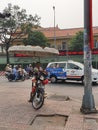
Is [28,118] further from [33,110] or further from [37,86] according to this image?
[37,86]

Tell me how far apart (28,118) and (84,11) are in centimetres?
379

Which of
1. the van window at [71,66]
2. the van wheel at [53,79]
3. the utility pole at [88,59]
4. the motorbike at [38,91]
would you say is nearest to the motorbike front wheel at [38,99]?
the motorbike at [38,91]

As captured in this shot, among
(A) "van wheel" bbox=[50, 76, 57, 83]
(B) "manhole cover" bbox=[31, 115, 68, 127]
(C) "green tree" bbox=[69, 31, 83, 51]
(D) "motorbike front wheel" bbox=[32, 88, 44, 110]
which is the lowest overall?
(A) "van wheel" bbox=[50, 76, 57, 83]

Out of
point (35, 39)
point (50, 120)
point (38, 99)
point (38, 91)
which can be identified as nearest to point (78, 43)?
point (35, 39)

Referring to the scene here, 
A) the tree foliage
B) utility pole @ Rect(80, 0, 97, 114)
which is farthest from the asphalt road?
the tree foliage

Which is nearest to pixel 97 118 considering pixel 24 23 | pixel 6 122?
pixel 6 122

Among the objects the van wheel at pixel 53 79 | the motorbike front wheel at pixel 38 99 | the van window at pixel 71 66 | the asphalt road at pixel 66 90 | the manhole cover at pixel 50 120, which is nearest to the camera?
the manhole cover at pixel 50 120

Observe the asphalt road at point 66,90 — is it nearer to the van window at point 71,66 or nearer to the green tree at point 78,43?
the van window at point 71,66

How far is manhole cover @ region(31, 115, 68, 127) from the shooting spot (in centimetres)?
738

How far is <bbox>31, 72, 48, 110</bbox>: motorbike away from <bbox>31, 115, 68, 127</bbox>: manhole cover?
3.18 feet

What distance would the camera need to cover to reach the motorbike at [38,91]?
9.18 meters

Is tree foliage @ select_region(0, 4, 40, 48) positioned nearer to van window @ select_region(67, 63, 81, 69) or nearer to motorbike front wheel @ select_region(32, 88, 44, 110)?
van window @ select_region(67, 63, 81, 69)

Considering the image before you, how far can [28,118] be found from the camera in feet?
26.0

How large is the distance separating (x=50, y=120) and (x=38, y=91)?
1755mm
